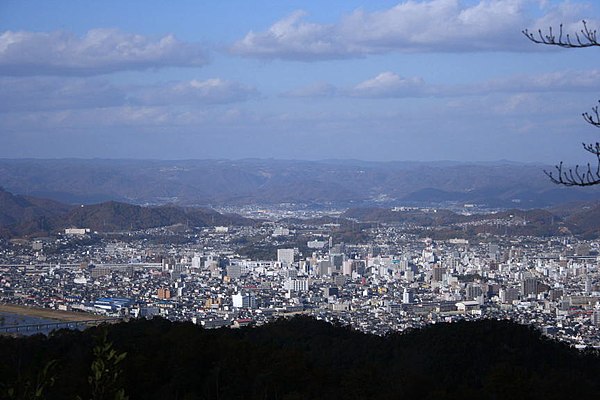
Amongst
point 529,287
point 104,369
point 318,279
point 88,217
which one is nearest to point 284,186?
point 88,217

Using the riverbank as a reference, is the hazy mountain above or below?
above

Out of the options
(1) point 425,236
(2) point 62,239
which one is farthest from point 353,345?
(1) point 425,236

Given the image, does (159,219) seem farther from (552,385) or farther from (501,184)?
(552,385)

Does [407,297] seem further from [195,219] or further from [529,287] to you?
[195,219]

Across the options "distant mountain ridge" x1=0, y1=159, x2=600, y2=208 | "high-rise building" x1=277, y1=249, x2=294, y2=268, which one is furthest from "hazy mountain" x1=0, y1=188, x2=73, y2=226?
"high-rise building" x1=277, y1=249, x2=294, y2=268

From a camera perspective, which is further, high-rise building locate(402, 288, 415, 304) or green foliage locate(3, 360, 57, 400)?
high-rise building locate(402, 288, 415, 304)

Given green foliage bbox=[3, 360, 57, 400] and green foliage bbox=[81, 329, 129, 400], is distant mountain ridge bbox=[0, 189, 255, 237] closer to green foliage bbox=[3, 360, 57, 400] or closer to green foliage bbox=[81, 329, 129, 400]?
green foliage bbox=[3, 360, 57, 400]
